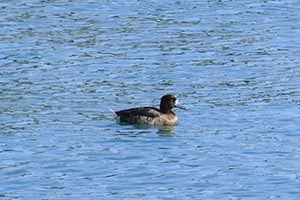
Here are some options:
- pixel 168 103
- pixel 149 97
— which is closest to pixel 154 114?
pixel 168 103

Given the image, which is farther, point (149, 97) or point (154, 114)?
point (149, 97)

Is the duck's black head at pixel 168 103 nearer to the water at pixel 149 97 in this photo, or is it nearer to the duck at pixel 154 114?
the duck at pixel 154 114

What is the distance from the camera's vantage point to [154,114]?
97.3 feet

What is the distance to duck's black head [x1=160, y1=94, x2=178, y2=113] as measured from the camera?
2984 cm

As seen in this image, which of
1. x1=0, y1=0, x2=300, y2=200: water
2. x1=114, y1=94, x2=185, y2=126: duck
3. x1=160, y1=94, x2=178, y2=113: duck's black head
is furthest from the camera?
x1=160, y1=94, x2=178, y2=113: duck's black head

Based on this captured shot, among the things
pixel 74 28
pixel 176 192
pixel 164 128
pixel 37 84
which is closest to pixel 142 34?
pixel 74 28

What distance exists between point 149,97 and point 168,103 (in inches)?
55.0

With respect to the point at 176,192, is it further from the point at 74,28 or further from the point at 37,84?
the point at 74,28

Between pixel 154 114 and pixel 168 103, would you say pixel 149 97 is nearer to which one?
pixel 168 103

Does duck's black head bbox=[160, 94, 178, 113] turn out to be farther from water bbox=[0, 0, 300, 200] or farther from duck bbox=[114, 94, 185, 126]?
water bbox=[0, 0, 300, 200]

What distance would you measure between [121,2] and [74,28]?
3261 mm

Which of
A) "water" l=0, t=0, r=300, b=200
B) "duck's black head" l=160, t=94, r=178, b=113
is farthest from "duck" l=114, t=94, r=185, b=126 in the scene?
"water" l=0, t=0, r=300, b=200

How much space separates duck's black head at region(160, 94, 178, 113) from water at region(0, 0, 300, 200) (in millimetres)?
296

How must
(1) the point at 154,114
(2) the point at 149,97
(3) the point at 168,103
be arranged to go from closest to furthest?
(1) the point at 154,114
(3) the point at 168,103
(2) the point at 149,97
